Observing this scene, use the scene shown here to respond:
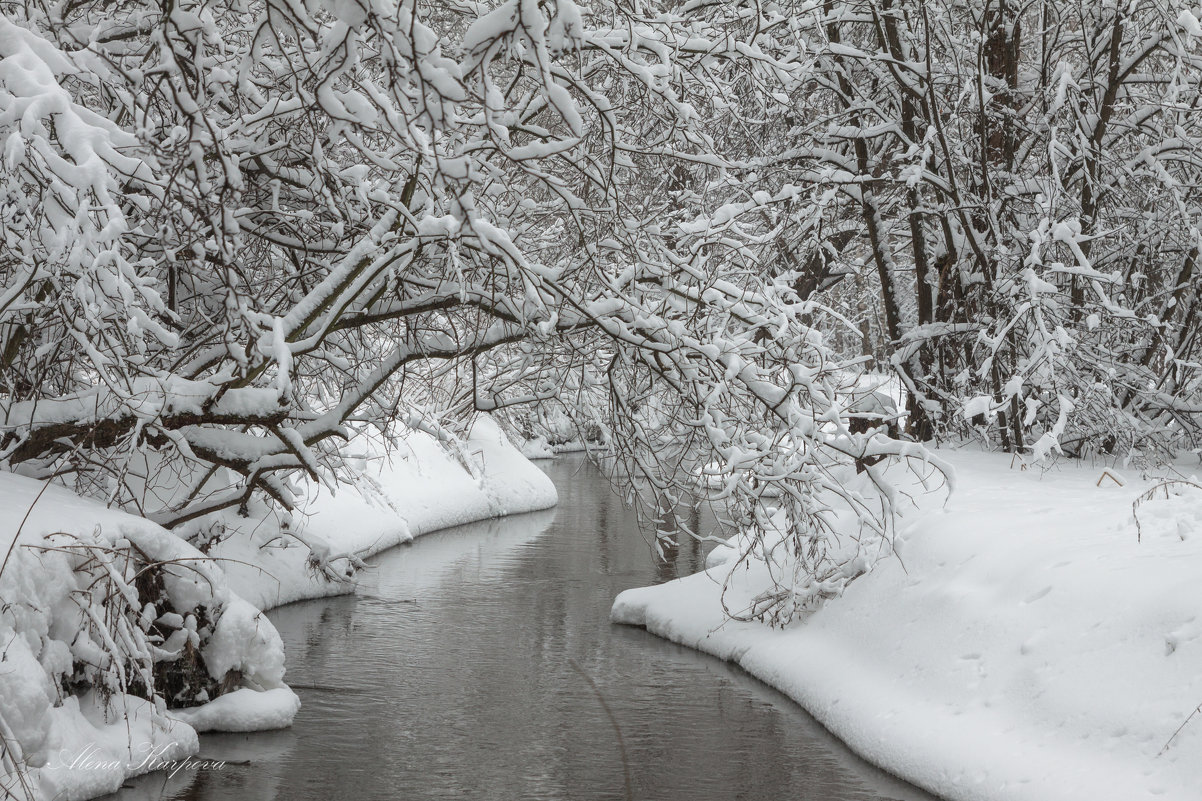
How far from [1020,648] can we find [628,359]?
3.36m

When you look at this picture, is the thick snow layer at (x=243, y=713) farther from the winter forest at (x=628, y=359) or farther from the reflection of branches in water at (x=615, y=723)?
the reflection of branches in water at (x=615, y=723)

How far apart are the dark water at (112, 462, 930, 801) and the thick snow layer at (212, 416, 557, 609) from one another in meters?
0.55

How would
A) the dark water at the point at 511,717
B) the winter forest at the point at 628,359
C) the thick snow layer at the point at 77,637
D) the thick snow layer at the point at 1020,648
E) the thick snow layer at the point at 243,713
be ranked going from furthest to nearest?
the thick snow layer at the point at 243,713
the dark water at the point at 511,717
the thick snow layer at the point at 1020,648
the thick snow layer at the point at 77,637
the winter forest at the point at 628,359

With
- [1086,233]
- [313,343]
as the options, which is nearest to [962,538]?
[1086,233]

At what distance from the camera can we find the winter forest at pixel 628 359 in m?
5.91

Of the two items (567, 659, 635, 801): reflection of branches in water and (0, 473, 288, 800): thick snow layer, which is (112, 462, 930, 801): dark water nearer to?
(567, 659, 635, 801): reflection of branches in water

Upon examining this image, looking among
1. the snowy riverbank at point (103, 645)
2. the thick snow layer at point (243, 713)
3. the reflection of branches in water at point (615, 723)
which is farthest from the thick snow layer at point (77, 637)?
the reflection of branches in water at point (615, 723)

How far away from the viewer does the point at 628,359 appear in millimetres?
8711

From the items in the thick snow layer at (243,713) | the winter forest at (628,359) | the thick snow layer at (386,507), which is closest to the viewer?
the winter forest at (628,359)

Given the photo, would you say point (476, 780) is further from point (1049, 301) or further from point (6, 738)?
point (1049, 301)

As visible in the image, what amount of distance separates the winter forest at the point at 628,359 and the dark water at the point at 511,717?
0.24 ft

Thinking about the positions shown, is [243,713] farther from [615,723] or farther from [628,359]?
[628,359]

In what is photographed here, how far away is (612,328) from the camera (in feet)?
25.8

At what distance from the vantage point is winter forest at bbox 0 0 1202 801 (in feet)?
19.4
